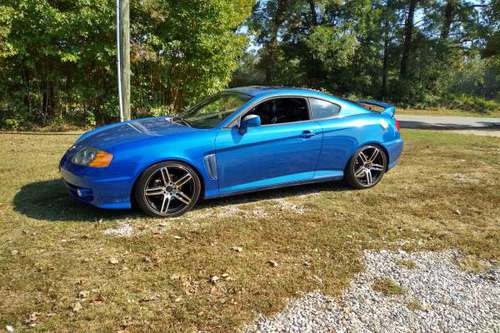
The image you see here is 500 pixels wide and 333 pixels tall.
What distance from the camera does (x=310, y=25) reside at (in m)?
28.6

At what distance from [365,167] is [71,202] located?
152 inches

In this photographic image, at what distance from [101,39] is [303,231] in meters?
8.56

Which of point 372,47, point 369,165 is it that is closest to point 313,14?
point 372,47

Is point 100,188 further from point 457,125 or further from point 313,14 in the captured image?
point 313,14

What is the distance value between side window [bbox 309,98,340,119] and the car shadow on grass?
3.50ft

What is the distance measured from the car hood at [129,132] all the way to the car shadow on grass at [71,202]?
75cm

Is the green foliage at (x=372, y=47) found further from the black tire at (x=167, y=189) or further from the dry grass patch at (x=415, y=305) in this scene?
the dry grass patch at (x=415, y=305)

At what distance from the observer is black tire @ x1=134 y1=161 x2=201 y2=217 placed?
14.1 ft

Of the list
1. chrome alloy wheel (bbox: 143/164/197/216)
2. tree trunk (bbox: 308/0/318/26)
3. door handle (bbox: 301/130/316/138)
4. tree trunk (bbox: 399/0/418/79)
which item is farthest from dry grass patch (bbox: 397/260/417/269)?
tree trunk (bbox: 399/0/418/79)

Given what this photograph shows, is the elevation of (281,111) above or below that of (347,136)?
above

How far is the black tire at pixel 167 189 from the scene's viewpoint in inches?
170

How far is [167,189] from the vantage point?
14.5 ft

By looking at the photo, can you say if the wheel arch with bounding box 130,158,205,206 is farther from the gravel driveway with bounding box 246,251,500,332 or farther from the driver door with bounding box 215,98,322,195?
the gravel driveway with bounding box 246,251,500,332

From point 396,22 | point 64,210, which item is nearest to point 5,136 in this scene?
point 64,210
